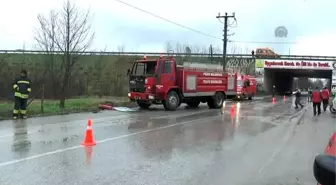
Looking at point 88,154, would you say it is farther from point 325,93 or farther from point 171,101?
point 325,93

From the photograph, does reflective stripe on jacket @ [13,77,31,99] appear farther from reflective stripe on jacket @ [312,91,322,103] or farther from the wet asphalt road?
reflective stripe on jacket @ [312,91,322,103]

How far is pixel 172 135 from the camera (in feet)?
37.4

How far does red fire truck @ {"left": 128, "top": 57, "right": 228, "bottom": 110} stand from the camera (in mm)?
21016

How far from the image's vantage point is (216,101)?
2497 centimetres

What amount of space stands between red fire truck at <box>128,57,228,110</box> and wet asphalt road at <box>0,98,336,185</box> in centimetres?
778


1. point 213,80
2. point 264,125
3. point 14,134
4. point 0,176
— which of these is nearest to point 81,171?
point 0,176

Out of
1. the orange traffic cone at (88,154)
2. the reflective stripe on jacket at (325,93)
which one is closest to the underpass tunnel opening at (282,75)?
the reflective stripe on jacket at (325,93)

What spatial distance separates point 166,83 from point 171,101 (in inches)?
42.8

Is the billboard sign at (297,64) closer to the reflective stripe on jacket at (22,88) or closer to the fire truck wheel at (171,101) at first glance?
the fire truck wheel at (171,101)

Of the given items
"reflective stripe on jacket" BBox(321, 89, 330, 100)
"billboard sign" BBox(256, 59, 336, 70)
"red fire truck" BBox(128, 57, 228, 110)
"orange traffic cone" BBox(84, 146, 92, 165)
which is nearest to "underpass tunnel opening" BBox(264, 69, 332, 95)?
"billboard sign" BBox(256, 59, 336, 70)

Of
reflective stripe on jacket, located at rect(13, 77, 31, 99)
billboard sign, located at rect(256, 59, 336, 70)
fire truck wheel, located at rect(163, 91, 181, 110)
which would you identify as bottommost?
fire truck wheel, located at rect(163, 91, 181, 110)

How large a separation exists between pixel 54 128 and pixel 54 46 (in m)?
11.6

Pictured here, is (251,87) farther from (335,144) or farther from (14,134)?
(335,144)

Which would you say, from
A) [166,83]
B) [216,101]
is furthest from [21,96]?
[216,101]
